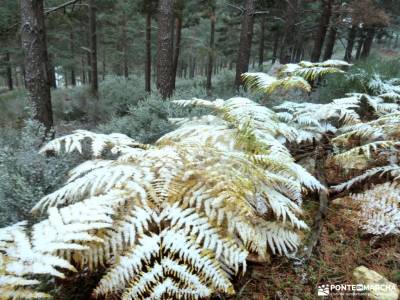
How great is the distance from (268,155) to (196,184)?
0.68 m

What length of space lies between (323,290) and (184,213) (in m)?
1.02

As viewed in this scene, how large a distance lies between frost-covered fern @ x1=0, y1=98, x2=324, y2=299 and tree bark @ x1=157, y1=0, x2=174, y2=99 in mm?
4490

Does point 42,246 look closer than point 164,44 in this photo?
Yes

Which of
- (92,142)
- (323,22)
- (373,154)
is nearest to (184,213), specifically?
(92,142)

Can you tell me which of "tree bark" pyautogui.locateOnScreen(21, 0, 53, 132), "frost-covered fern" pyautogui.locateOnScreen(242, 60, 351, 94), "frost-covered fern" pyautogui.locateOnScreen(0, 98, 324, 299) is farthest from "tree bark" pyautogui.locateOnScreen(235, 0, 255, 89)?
"frost-covered fern" pyautogui.locateOnScreen(0, 98, 324, 299)

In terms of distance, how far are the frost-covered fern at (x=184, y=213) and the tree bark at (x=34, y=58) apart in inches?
136

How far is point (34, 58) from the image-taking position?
5.05 meters

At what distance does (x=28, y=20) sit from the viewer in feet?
16.0

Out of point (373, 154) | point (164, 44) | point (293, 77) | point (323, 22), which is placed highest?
point (323, 22)

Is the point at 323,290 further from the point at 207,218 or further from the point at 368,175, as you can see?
the point at 368,175

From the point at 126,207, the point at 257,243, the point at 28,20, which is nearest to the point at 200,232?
the point at 257,243

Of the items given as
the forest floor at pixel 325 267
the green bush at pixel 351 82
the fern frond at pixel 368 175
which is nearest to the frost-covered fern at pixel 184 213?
the forest floor at pixel 325 267

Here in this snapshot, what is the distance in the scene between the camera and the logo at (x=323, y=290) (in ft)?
6.04

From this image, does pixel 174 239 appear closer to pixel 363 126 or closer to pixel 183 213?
pixel 183 213
